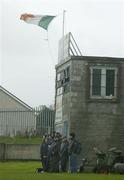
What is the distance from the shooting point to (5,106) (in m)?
82.8

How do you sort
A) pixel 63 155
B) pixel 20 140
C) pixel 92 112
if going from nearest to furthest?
pixel 63 155, pixel 92 112, pixel 20 140

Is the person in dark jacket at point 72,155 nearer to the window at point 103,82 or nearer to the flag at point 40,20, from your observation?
the window at point 103,82

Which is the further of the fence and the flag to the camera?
the fence

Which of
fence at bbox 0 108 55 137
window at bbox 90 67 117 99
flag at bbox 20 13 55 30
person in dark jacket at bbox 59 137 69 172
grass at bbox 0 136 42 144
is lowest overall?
person in dark jacket at bbox 59 137 69 172

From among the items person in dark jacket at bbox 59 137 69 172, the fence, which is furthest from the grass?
person in dark jacket at bbox 59 137 69 172

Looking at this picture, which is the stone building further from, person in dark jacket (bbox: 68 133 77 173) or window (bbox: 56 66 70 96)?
person in dark jacket (bbox: 68 133 77 173)

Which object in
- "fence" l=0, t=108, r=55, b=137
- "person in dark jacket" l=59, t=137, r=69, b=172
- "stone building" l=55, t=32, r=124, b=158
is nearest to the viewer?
"person in dark jacket" l=59, t=137, r=69, b=172

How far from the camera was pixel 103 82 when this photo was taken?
36312mm

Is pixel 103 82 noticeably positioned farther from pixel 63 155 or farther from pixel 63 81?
pixel 63 155

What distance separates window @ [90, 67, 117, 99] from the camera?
119 ft

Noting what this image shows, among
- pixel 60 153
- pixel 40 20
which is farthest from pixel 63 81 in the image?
pixel 40 20

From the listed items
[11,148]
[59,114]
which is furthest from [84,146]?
[11,148]

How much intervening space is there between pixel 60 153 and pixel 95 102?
3154mm

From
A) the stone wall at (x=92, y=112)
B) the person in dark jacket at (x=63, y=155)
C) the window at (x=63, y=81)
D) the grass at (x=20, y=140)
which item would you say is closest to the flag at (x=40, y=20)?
the window at (x=63, y=81)
